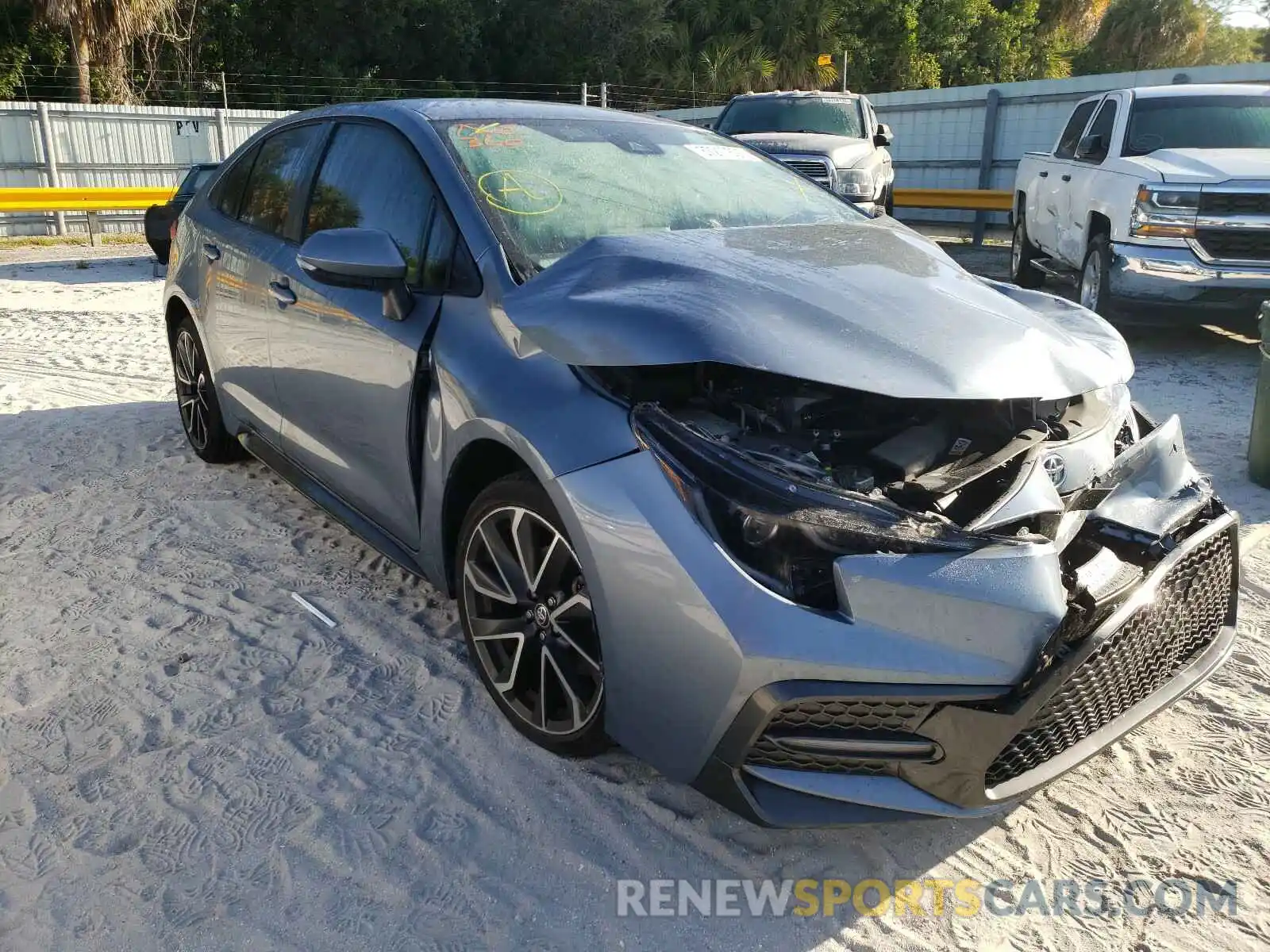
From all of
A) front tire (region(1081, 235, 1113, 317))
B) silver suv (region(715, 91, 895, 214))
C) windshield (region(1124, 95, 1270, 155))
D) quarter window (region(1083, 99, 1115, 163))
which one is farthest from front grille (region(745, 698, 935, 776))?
silver suv (region(715, 91, 895, 214))

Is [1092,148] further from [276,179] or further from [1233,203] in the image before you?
[276,179]

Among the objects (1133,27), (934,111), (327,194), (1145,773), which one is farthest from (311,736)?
(1133,27)

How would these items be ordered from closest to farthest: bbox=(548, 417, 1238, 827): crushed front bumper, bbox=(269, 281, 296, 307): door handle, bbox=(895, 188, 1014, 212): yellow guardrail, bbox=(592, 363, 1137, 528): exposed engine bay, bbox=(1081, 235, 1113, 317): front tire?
bbox=(548, 417, 1238, 827): crushed front bumper < bbox=(592, 363, 1137, 528): exposed engine bay < bbox=(269, 281, 296, 307): door handle < bbox=(1081, 235, 1113, 317): front tire < bbox=(895, 188, 1014, 212): yellow guardrail

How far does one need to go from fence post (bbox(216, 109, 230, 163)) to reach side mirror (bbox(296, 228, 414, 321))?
17684 mm

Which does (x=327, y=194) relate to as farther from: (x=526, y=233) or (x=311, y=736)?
(x=311, y=736)

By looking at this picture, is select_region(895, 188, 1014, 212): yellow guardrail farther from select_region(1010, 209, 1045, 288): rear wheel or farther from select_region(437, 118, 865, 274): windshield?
select_region(437, 118, 865, 274): windshield

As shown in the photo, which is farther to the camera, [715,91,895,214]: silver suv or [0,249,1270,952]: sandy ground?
[715,91,895,214]: silver suv

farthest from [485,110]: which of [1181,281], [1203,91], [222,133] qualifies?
[222,133]

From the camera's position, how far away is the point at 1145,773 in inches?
109

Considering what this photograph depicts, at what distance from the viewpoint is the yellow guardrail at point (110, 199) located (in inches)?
578

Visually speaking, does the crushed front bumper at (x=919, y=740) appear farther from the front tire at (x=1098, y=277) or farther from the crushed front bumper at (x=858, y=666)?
the front tire at (x=1098, y=277)

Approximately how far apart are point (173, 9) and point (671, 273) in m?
23.5

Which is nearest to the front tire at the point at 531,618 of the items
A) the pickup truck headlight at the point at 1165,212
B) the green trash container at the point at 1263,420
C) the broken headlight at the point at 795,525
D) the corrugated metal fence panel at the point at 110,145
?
the broken headlight at the point at 795,525

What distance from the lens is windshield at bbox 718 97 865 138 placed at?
1198 centimetres
